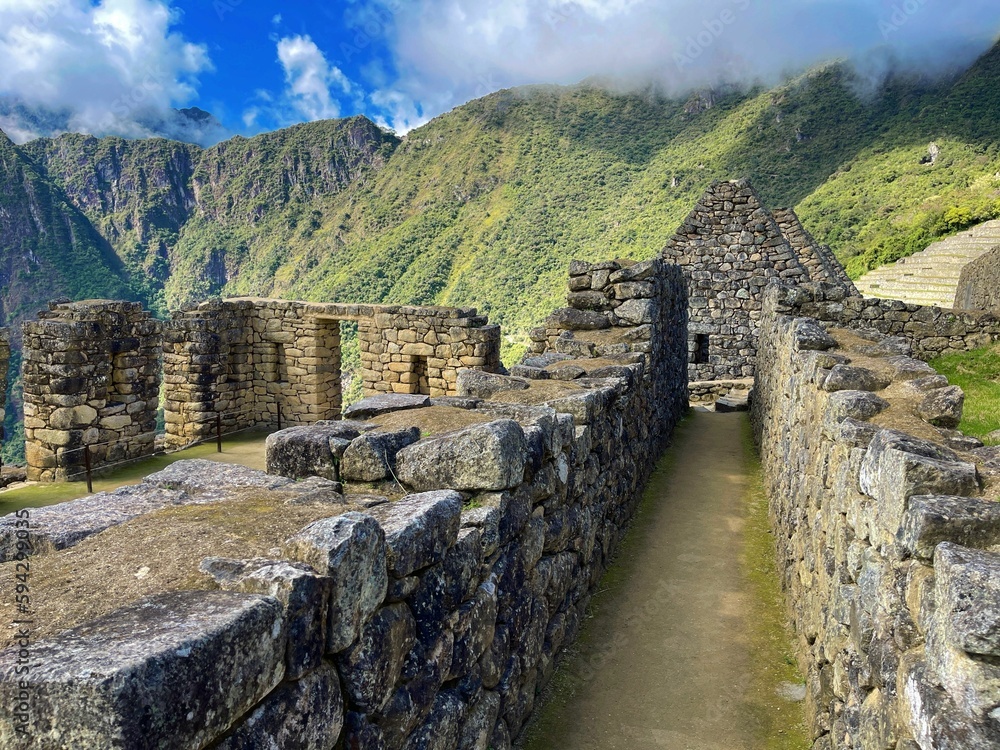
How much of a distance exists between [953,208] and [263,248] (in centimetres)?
6690

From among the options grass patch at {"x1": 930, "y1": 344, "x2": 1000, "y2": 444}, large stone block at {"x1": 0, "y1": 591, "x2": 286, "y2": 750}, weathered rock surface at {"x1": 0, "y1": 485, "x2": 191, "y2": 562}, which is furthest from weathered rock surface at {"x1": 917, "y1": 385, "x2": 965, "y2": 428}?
weathered rock surface at {"x1": 0, "y1": 485, "x2": 191, "y2": 562}

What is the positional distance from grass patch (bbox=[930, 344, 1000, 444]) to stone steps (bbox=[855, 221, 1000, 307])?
8.50m

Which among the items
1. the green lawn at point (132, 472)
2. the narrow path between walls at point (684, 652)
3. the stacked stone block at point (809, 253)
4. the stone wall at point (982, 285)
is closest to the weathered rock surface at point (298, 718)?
the narrow path between walls at point (684, 652)

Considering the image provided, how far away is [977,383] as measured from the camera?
29.8ft

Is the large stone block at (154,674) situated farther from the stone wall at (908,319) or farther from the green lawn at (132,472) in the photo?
the stone wall at (908,319)

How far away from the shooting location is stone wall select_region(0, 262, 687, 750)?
5.82 feet

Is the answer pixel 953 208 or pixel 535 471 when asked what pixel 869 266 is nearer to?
pixel 953 208

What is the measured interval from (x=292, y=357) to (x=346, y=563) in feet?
41.6

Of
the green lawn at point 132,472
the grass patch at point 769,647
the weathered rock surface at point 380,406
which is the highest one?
the weathered rock surface at point 380,406

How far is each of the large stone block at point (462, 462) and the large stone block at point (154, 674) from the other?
1622 millimetres

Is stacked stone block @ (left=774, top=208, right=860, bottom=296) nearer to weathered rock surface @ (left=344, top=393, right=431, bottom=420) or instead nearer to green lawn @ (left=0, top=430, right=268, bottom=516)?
green lawn @ (left=0, top=430, right=268, bottom=516)

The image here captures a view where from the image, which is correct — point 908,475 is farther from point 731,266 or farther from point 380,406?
point 731,266

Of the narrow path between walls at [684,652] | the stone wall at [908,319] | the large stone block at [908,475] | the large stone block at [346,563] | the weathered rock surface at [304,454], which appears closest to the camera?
the large stone block at [346,563]

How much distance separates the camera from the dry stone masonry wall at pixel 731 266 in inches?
705
